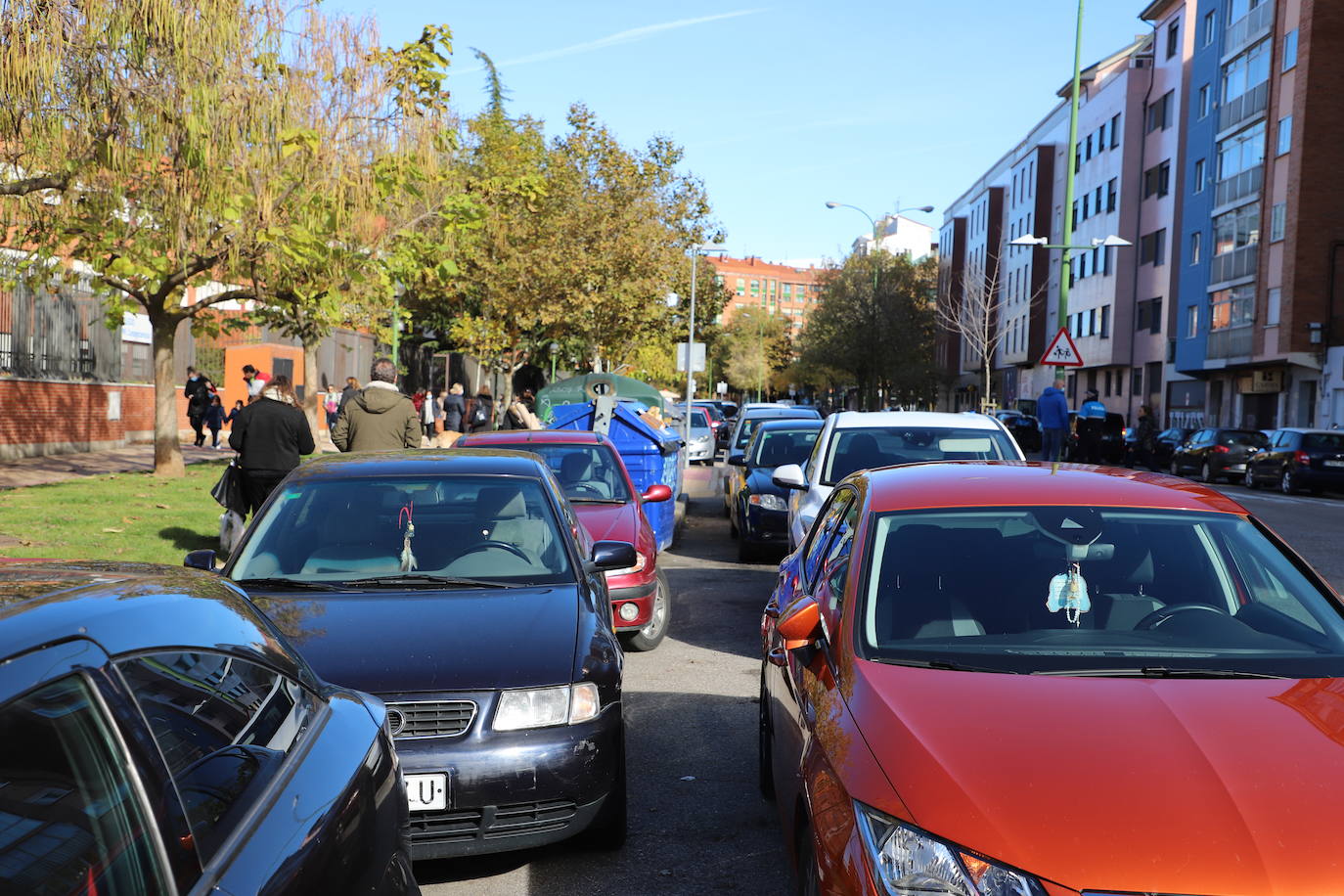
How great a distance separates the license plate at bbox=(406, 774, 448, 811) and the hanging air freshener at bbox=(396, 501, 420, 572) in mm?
1643

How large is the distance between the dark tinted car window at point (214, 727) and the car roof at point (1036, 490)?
2.39 meters

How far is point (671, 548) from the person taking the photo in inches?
620

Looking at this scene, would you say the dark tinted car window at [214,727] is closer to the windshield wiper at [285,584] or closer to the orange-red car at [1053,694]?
the orange-red car at [1053,694]

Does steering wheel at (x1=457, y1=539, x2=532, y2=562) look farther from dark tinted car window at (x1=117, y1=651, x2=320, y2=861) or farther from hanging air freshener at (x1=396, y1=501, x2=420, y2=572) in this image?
dark tinted car window at (x1=117, y1=651, x2=320, y2=861)

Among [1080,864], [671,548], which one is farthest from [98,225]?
[1080,864]

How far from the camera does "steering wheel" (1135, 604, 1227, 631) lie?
165 inches

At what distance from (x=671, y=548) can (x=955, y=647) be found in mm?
11820

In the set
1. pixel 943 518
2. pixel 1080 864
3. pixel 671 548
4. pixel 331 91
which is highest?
pixel 331 91

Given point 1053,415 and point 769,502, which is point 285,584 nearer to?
point 769,502

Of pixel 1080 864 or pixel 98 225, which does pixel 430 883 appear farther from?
pixel 98 225

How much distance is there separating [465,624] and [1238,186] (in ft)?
157

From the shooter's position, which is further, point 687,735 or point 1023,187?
point 1023,187

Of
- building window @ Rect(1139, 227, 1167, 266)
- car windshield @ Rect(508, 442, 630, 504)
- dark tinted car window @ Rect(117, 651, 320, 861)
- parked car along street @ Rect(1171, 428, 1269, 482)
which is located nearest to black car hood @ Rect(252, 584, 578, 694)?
dark tinted car window @ Rect(117, 651, 320, 861)

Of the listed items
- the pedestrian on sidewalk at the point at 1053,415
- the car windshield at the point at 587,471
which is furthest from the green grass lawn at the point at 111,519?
the pedestrian on sidewalk at the point at 1053,415
